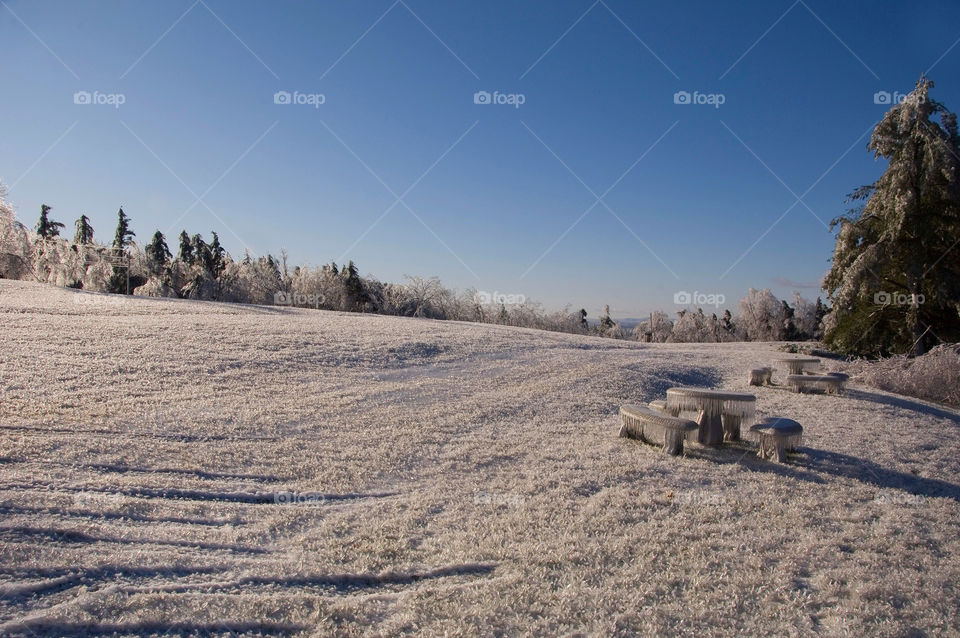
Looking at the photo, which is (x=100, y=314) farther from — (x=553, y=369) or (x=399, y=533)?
(x=399, y=533)

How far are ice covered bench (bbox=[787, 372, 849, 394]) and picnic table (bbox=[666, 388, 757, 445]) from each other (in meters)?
4.92

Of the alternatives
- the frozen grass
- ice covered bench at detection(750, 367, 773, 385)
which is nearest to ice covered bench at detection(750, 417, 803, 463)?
ice covered bench at detection(750, 367, 773, 385)

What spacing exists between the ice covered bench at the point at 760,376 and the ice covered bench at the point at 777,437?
19.0ft

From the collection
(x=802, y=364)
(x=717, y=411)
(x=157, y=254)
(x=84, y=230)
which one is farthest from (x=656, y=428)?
(x=84, y=230)

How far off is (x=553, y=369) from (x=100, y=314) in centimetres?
1264

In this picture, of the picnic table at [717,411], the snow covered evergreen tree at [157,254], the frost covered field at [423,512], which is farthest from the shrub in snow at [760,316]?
the snow covered evergreen tree at [157,254]

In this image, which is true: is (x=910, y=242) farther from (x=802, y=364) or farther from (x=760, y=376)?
(x=760, y=376)

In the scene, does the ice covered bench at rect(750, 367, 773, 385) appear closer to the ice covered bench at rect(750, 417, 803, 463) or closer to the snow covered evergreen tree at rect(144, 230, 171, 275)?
the ice covered bench at rect(750, 417, 803, 463)

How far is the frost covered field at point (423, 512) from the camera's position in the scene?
3459 mm

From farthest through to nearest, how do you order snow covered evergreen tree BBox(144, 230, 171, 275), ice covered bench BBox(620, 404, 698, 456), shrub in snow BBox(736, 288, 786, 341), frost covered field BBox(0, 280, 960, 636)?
1. snow covered evergreen tree BBox(144, 230, 171, 275)
2. shrub in snow BBox(736, 288, 786, 341)
3. ice covered bench BBox(620, 404, 698, 456)
4. frost covered field BBox(0, 280, 960, 636)

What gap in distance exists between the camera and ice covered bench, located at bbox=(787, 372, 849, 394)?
1152 cm

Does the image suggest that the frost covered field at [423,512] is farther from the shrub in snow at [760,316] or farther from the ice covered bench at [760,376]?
the shrub in snow at [760,316]

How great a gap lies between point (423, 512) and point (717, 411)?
4.91 m

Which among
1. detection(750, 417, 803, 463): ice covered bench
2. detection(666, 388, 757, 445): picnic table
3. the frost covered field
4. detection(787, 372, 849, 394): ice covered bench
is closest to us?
the frost covered field
